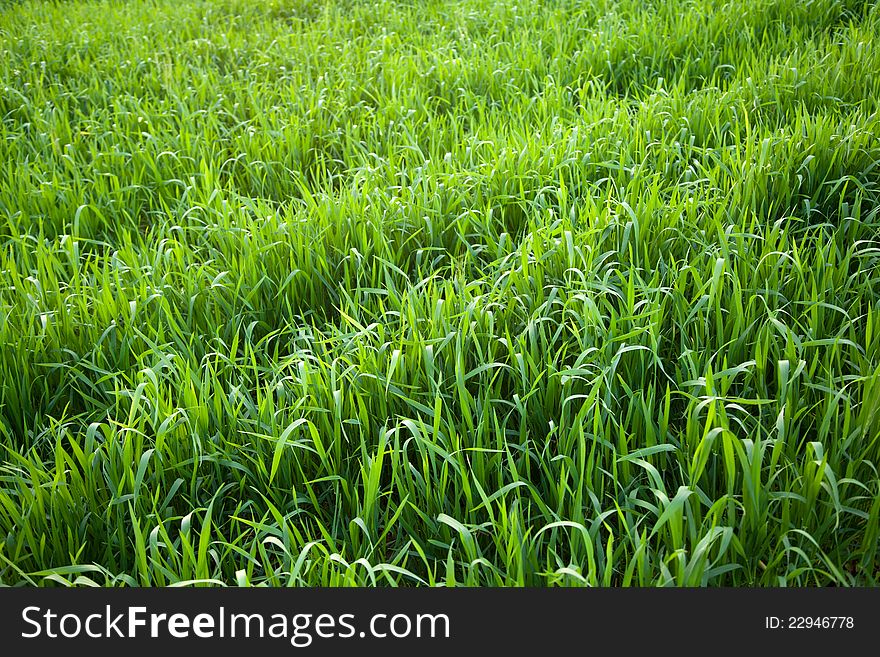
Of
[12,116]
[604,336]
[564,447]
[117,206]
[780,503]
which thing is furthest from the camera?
[12,116]

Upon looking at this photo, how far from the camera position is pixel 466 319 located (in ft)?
6.72

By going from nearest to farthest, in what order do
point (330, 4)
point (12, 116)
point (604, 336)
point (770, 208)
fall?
point (604, 336)
point (770, 208)
point (12, 116)
point (330, 4)

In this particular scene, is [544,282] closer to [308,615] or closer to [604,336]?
[604,336]

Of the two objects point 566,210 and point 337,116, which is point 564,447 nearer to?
point 566,210

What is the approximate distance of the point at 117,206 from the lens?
10.8 feet

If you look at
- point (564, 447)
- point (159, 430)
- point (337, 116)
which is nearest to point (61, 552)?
point (159, 430)

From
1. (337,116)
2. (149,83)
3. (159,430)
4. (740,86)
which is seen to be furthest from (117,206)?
(740,86)

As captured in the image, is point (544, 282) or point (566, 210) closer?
point (544, 282)

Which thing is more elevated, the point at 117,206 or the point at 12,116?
the point at 12,116

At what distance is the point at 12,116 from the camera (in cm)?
432

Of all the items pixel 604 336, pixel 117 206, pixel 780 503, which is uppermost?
pixel 117 206

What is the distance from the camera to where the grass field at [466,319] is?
1.58 m

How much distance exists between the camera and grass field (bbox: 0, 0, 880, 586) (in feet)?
5.17

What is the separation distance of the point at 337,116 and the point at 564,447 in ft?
9.27
